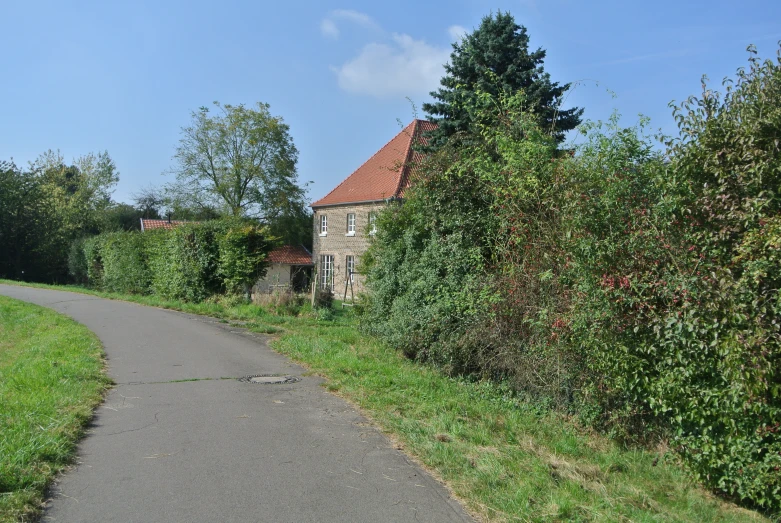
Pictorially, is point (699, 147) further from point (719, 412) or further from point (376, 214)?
point (376, 214)

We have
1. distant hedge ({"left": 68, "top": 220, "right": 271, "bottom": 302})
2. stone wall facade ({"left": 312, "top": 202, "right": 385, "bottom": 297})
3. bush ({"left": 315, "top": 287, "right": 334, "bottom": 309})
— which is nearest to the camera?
bush ({"left": 315, "top": 287, "right": 334, "bottom": 309})

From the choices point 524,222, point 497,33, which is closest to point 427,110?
point 497,33

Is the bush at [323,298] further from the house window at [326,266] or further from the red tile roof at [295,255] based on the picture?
the red tile roof at [295,255]

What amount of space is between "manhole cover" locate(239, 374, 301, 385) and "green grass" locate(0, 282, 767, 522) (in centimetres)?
58

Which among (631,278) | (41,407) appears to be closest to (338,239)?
→ (41,407)

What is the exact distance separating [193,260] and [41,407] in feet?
50.7

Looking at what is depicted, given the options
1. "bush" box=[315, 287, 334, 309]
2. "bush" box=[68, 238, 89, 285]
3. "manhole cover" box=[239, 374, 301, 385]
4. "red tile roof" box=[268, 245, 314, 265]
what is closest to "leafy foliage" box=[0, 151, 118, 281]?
"bush" box=[68, 238, 89, 285]

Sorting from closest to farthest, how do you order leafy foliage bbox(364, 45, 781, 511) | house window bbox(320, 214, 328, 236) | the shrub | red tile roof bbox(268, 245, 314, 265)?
leafy foliage bbox(364, 45, 781, 511)
the shrub
house window bbox(320, 214, 328, 236)
red tile roof bbox(268, 245, 314, 265)

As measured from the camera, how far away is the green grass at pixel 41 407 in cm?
482

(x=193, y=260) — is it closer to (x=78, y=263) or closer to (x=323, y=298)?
(x=323, y=298)

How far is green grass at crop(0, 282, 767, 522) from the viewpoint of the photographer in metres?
4.82

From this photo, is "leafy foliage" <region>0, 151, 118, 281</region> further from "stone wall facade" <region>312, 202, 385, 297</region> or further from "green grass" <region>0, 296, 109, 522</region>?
"green grass" <region>0, 296, 109, 522</region>

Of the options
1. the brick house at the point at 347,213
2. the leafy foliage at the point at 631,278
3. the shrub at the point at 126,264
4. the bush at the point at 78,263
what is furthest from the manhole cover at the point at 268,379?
the bush at the point at 78,263

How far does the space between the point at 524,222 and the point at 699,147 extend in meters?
3.18
